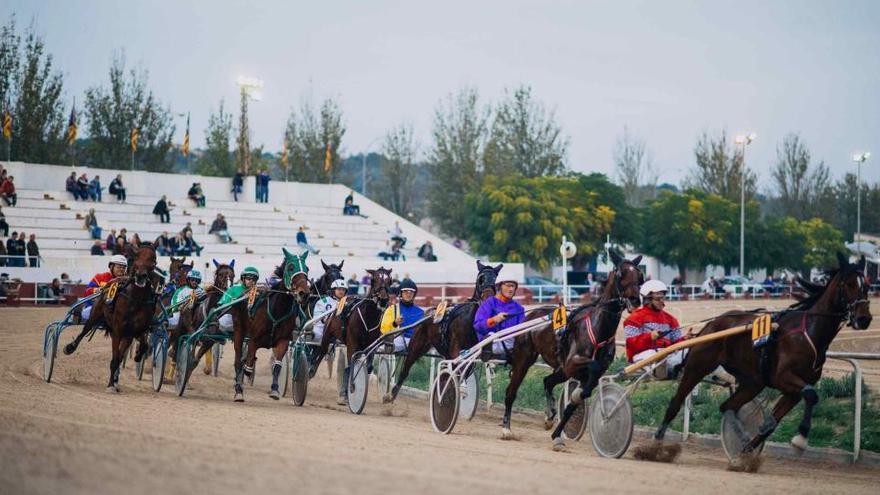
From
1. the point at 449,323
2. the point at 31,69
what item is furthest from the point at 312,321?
the point at 31,69

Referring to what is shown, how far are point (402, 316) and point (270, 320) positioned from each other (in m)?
1.80

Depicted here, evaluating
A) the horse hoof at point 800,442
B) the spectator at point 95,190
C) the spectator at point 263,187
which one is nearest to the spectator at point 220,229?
the spectator at point 95,190

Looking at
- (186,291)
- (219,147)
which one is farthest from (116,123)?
(186,291)

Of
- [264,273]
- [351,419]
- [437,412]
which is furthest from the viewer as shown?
[264,273]

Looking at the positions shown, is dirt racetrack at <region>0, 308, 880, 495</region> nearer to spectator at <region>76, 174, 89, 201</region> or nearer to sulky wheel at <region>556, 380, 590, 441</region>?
sulky wheel at <region>556, 380, 590, 441</region>

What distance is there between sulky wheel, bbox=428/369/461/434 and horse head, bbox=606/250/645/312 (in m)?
2.24

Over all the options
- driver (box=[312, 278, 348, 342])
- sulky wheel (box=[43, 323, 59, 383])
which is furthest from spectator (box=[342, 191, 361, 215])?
sulky wheel (box=[43, 323, 59, 383])

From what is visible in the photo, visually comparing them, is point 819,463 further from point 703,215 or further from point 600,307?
point 703,215

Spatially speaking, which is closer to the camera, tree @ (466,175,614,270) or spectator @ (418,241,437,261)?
spectator @ (418,241,437,261)

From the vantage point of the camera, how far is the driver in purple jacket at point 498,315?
524 inches

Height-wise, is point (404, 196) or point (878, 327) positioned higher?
point (404, 196)

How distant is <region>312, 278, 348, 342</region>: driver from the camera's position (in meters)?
17.3

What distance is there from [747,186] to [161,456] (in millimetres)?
76599

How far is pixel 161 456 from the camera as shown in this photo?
842cm
